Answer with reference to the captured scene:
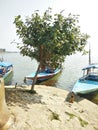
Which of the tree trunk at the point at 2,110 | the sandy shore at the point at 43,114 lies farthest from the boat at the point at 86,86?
the tree trunk at the point at 2,110

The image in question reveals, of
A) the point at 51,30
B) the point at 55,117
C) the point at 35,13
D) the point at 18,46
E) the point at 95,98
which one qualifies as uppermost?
the point at 35,13

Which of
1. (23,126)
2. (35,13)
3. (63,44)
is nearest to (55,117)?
(23,126)

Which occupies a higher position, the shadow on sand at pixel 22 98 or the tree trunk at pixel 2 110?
the tree trunk at pixel 2 110

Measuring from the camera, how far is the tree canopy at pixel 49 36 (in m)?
16.5

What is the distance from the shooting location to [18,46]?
58.7ft

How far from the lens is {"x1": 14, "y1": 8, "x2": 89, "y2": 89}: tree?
16.4 m

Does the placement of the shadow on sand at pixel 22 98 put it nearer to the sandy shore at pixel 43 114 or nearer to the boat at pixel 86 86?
the sandy shore at pixel 43 114

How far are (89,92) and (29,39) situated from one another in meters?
12.2

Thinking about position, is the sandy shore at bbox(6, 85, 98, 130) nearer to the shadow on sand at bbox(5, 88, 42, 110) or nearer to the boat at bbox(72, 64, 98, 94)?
the shadow on sand at bbox(5, 88, 42, 110)

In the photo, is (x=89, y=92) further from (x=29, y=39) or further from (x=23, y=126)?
(x=23, y=126)

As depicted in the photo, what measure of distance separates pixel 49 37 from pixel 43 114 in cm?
587

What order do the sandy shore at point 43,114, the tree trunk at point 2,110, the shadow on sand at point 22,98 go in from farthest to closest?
1. the shadow on sand at point 22,98
2. the sandy shore at point 43,114
3. the tree trunk at point 2,110

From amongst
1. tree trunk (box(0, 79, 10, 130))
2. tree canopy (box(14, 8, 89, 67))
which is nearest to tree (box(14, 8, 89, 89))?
tree canopy (box(14, 8, 89, 67))

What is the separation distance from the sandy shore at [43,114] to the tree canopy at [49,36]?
141 inches
